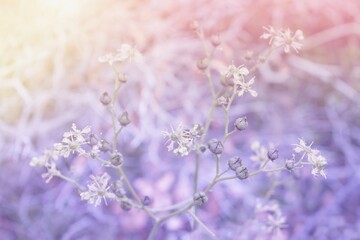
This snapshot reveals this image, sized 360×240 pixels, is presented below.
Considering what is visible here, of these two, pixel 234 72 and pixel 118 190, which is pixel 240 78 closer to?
pixel 234 72

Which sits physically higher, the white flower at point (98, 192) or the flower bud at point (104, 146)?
the flower bud at point (104, 146)

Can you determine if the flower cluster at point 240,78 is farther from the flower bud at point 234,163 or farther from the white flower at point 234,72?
the flower bud at point 234,163

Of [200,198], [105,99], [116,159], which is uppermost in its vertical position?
[105,99]

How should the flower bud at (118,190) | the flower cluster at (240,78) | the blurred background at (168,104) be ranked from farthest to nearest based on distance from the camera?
1. the blurred background at (168,104)
2. the flower bud at (118,190)
3. the flower cluster at (240,78)

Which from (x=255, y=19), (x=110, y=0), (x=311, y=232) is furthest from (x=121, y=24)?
(x=311, y=232)

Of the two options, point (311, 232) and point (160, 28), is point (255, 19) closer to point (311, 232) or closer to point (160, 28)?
point (160, 28)

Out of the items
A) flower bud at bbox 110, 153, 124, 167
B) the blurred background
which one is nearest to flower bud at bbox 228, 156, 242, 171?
flower bud at bbox 110, 153, 124, 167

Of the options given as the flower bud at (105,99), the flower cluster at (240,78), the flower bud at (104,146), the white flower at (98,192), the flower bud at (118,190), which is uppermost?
the flower bud at (105,99)

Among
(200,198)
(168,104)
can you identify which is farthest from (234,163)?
(168,104)

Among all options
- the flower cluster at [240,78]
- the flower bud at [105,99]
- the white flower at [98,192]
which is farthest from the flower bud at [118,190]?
the flower cluster at [240,78]
